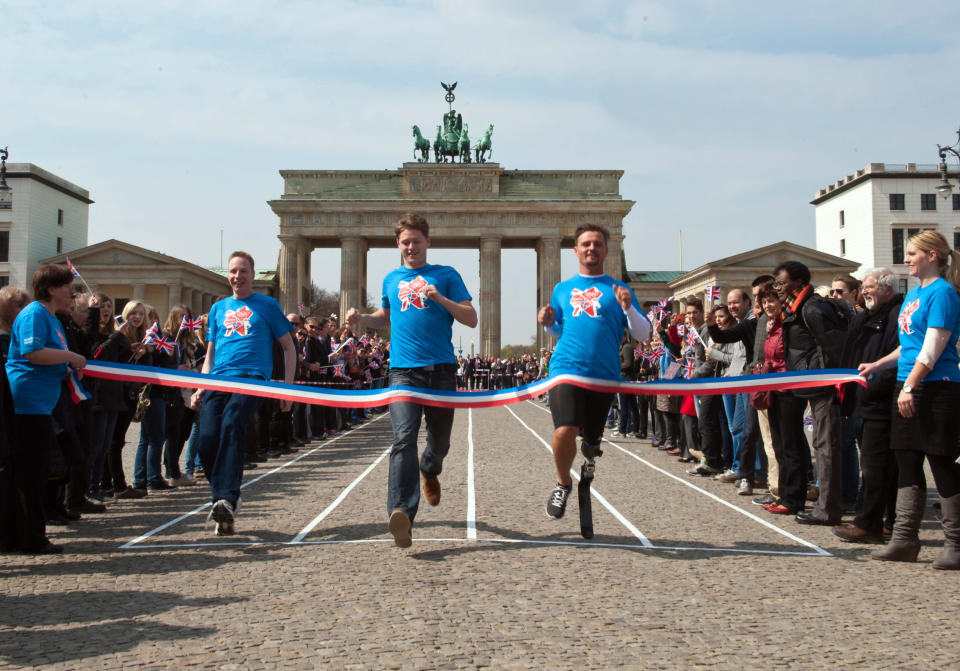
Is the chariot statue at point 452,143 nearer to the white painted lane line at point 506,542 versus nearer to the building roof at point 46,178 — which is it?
the building roof at point 46,178

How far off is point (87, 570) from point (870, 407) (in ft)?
18.7

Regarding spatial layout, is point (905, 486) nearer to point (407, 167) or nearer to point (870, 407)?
point (870, 407)

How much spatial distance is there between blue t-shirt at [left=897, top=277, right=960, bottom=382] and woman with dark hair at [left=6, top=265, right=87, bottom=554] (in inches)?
236

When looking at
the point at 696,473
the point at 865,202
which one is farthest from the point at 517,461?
the point at 865,202

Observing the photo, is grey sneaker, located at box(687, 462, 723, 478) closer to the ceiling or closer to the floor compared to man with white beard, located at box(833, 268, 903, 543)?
closer to the floor

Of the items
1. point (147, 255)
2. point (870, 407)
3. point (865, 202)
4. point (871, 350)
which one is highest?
point (865, 202)

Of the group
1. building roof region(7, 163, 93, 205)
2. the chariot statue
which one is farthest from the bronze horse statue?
building roof region(7, 163, 93, 205)

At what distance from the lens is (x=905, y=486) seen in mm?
6234

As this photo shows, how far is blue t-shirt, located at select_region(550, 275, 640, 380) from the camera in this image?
21.1ft

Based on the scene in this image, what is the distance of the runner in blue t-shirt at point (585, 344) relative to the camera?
252 inches

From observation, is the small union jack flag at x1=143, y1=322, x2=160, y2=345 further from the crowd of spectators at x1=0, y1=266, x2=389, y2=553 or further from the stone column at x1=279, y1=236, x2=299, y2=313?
the stone column at x1=279, y1=236, x2=299, y2=313

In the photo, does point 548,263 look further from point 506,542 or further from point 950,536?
point 950,536

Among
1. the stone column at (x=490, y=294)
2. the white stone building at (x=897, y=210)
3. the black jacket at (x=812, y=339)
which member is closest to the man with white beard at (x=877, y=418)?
the black jacket at (x=812, y=339)

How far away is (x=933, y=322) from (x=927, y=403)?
0.57m
